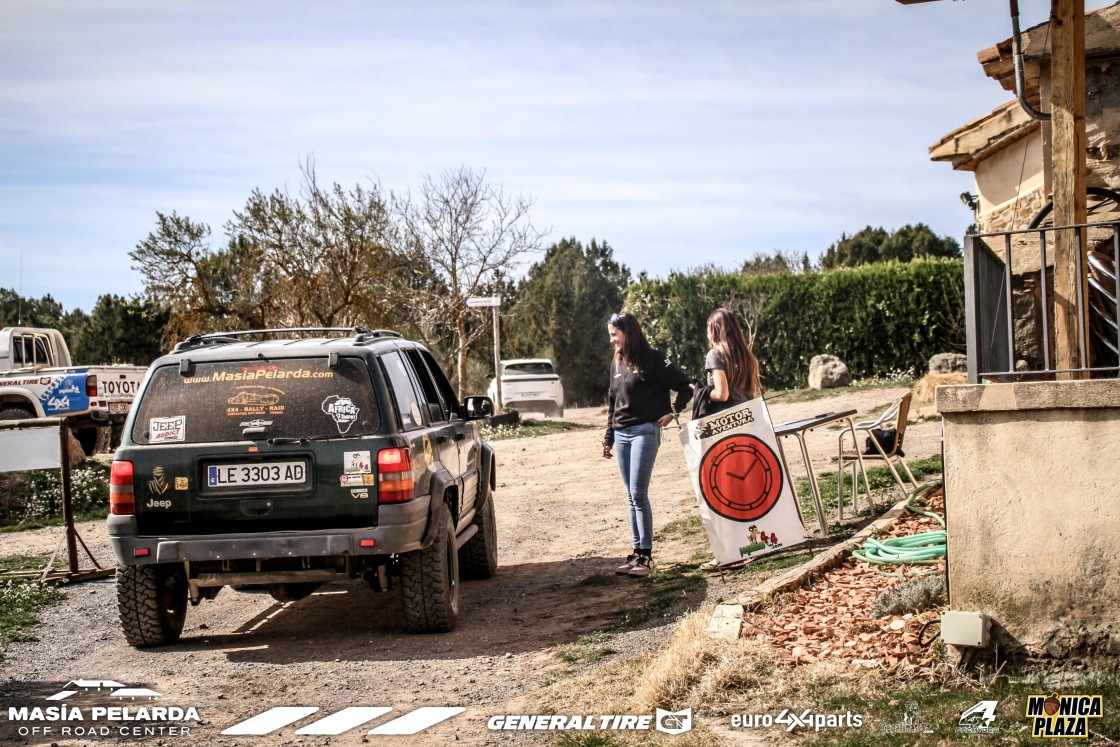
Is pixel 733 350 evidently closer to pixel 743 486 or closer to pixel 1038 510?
pixel 743 486

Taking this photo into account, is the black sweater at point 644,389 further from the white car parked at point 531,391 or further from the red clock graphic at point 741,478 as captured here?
the white car parked at point 531,391

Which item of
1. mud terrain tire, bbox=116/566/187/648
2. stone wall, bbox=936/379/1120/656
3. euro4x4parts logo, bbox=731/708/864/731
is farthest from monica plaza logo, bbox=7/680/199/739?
stone wall, bbox=936/379/1120/656

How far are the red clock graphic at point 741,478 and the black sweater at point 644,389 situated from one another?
545 millimetres

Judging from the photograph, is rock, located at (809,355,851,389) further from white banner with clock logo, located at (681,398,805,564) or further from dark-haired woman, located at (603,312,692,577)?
white banner with clock logo, located at (681,398,805,564)

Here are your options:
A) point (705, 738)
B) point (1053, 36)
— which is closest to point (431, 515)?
point (705, 738)

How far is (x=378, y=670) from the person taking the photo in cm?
620

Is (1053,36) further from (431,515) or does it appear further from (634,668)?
(431,515)

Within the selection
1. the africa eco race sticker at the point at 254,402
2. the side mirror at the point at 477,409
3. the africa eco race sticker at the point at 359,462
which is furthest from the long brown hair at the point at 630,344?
the africa eco race sticker at the point at 254,402

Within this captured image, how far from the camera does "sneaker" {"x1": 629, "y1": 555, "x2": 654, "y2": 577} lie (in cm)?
843

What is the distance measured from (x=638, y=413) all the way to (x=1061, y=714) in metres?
4.30

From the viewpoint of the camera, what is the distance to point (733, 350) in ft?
28.2

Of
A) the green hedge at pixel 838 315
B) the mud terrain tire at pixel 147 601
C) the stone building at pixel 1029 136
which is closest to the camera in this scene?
the mud terrain tire at pixel 147 601

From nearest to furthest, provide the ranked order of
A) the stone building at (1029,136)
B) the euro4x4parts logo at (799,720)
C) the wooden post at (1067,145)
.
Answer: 1. the euro4x4parts logo at (799,720)
2. the wooden post at (1067,145)
3. the stone building at (1029,136)

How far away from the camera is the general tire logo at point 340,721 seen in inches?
201
